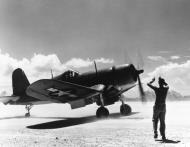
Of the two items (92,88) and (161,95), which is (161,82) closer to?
(161,95)

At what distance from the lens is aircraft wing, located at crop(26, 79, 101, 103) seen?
482 inches

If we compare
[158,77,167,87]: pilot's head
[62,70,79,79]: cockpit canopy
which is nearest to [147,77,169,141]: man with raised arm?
[158,77,167,87]: pilot's head

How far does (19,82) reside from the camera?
712 inches

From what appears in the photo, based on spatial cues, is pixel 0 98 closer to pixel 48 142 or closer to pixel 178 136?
pixel 48 142

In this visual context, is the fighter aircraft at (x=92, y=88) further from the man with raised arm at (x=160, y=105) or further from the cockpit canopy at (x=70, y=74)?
the man with raised arm at (x=160, y=105)

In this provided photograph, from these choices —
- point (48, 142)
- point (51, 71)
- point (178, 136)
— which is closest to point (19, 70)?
point (51, 71)

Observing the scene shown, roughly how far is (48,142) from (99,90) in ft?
21.3

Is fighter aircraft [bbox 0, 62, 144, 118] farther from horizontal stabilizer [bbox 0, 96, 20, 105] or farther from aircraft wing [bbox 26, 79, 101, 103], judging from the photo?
horizontal stabilizer [bbox 0, 96, 20, 105]

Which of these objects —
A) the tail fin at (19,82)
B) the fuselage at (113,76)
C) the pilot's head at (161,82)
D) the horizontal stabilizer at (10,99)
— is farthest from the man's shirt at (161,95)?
the tail fin at (19,82)

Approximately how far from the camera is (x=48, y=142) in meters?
7.29

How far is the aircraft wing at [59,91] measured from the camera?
40.1 ft

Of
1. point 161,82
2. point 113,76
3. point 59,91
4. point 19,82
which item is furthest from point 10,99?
point 161,82

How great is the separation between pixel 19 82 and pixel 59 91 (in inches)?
235

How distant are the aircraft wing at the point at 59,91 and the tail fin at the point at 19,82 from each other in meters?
4.32
